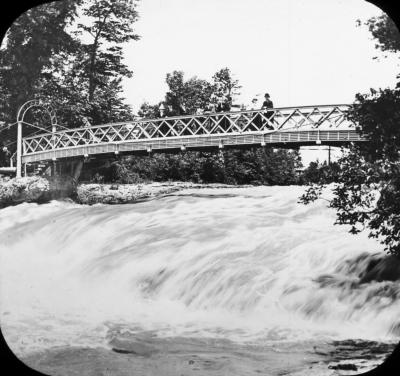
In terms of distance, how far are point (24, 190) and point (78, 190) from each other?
511 mm

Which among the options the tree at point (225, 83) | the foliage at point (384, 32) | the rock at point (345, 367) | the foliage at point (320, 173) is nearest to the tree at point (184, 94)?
the tree at point (225, 83)

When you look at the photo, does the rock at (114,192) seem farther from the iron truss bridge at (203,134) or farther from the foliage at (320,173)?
the foliage at (320,173)

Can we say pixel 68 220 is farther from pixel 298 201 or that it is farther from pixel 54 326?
pixel 298 201

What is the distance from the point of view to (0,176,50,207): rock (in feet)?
15.3

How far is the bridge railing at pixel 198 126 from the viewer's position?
3.94 m

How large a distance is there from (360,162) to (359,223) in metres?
0.41

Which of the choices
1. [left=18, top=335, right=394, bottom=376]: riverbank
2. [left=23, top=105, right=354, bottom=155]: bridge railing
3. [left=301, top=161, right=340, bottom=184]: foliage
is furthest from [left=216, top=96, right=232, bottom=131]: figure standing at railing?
[left=18, top=335, right=394, bottom=376]: riverbank

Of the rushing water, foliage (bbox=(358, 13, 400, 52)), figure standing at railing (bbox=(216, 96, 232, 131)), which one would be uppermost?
foliage (bbox=(358, 13, 400, 52))

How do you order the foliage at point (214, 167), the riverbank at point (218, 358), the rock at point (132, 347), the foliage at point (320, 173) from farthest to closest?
the foliage at point (214, 167) → the foliage at point (320, 173) → the rock at point (132, 347) → the riverbank at point (218, 358)

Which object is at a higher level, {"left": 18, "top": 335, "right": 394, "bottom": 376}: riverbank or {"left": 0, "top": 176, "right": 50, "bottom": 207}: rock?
{"left": 0, "top": 176, "right": 50, "bottom": 207}: rock

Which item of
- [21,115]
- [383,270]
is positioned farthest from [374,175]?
[21,115]

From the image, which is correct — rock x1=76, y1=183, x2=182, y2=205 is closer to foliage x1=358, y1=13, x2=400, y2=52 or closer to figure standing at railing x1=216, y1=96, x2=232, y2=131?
figure standing at railing x1=216, y1=96, x2=232, y2=131

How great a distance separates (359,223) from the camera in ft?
12.8

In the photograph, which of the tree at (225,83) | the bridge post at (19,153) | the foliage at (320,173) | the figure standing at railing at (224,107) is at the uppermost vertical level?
the tree at (225,83)
